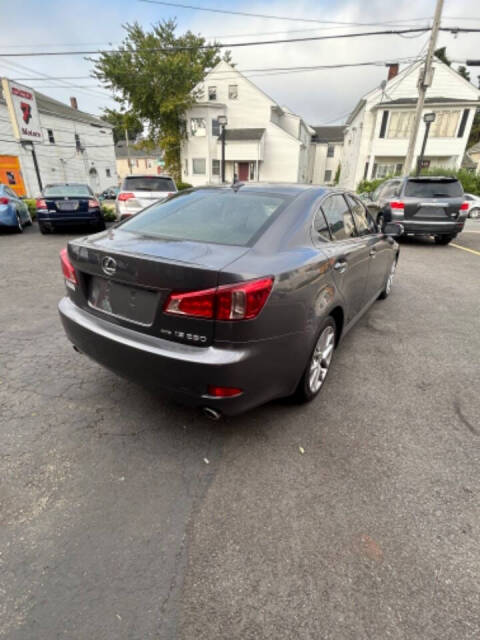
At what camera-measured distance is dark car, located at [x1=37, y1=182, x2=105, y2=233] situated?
358 inches

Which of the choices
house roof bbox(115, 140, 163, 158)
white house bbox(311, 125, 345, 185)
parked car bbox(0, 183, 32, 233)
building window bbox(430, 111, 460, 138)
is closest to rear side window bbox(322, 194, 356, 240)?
parked car bbox(0, 183, 32, 233)

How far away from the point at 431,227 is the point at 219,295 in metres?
8.77

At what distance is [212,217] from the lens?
2.50 m

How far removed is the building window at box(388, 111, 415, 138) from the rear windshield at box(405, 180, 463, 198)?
2133 cm

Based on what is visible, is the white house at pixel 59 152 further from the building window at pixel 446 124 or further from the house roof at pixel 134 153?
the building window at pixel 446 124

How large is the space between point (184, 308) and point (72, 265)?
107 cm

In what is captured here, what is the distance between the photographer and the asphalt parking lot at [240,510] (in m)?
1.39

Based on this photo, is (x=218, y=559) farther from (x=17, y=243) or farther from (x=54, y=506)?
(x=17, y=243)

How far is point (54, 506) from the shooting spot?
183 cm

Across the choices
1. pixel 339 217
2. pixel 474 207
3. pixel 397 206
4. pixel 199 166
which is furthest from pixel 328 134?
pixel 339 217

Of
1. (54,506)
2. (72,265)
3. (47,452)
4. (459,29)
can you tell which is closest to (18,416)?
(47,452)

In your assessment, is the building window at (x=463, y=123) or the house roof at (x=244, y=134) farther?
the house roof at (x=244, y=134)

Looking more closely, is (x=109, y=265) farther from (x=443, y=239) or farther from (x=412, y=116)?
(x=412, y=116)

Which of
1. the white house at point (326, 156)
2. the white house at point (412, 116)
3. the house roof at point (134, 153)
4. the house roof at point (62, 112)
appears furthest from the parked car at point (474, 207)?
the house roof at point (134, 153)
